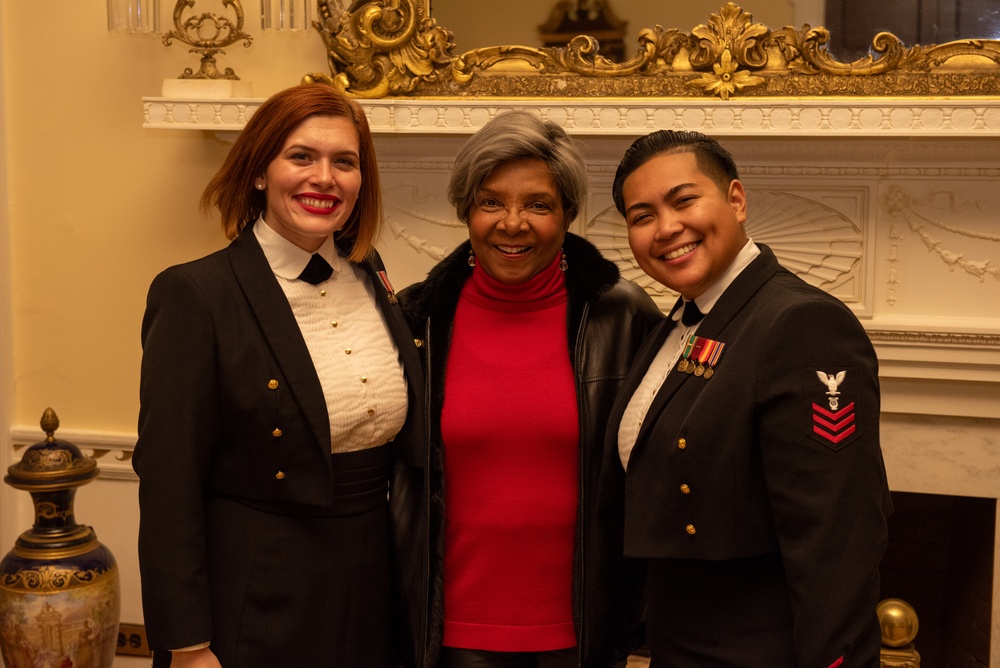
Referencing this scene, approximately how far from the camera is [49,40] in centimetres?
327

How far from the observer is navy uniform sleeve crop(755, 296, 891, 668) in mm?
1510

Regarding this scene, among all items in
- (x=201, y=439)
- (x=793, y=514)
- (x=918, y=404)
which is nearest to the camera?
(x=793, y=514)

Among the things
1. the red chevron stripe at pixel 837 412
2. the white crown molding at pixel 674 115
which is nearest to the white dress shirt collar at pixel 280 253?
the red chevron stripe at pixel 837 412

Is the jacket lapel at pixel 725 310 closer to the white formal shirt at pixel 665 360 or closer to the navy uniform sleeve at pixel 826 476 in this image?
the white formal shirt at pixel 665 360

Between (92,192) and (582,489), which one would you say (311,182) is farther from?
(92,192)

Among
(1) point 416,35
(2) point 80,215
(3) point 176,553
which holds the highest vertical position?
(1) point 416,35

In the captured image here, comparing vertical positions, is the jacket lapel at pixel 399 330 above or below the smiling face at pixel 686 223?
below

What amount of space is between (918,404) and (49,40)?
2.94 metres

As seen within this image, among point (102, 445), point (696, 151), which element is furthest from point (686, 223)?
point (102, 445)

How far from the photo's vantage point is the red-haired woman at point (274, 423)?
1758mm

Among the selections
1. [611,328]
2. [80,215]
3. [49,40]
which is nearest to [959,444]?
[611,328]

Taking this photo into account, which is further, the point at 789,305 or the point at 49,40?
the point at 49,40

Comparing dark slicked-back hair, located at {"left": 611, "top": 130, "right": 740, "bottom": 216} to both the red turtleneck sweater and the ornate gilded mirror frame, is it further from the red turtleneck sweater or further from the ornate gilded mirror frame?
the ornate gilded mirror frame

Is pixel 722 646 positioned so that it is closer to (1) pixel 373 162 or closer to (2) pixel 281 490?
(2) pixel 281 490
